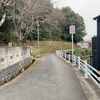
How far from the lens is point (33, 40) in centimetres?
3728

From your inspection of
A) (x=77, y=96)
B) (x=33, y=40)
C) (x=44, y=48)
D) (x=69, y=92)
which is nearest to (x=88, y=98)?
(x=77, y=96)

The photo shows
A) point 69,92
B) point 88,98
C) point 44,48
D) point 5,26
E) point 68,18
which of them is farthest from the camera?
point 68,18

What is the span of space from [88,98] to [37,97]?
179 cm

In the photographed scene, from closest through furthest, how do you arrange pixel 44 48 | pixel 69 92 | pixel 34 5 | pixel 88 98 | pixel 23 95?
1. pixel 88 98
2. pixel 23 95
3. pixel 69 92
4. pixel 34 5
5. pixel 44 48

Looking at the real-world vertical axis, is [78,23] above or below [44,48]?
above

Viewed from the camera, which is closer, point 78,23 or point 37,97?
point 37,97

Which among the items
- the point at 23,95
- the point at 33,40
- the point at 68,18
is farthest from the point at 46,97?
the point at 68,18

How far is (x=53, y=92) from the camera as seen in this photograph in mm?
3906

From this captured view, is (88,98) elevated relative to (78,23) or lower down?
lower down

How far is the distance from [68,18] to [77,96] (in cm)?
4241

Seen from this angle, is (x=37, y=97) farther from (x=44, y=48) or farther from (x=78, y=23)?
(x=78, y=23)

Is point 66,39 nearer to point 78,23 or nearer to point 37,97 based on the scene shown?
point 78,23

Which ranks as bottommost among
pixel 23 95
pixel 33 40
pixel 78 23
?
pixel 23 95

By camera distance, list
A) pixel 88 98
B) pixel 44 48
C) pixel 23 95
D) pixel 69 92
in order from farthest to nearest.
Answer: pixel 44 48 → pixel 69 92 → pixel 23 95 → pixel 88 98
